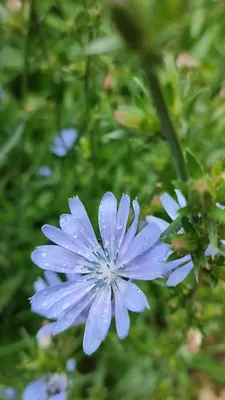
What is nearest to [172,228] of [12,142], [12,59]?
[12,142]

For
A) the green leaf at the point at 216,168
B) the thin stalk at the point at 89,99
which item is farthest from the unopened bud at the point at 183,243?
the thin stalk at the point at 89,99

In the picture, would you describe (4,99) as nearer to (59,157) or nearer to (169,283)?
(59,157)

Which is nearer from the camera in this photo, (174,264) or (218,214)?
(218,214)

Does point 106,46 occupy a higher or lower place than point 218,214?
higher

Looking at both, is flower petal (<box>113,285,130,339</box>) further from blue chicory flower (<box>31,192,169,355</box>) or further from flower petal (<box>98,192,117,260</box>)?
flower petal (<box>98,192,117,260</box>)

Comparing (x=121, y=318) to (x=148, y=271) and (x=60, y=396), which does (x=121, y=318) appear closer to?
(x=148, y=271)

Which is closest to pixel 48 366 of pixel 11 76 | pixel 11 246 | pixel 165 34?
pixel 11 246

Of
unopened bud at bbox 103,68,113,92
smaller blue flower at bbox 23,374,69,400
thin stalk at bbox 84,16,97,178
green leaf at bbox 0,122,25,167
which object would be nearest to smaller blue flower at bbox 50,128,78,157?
green leaf at bbox 0,122,25,167
